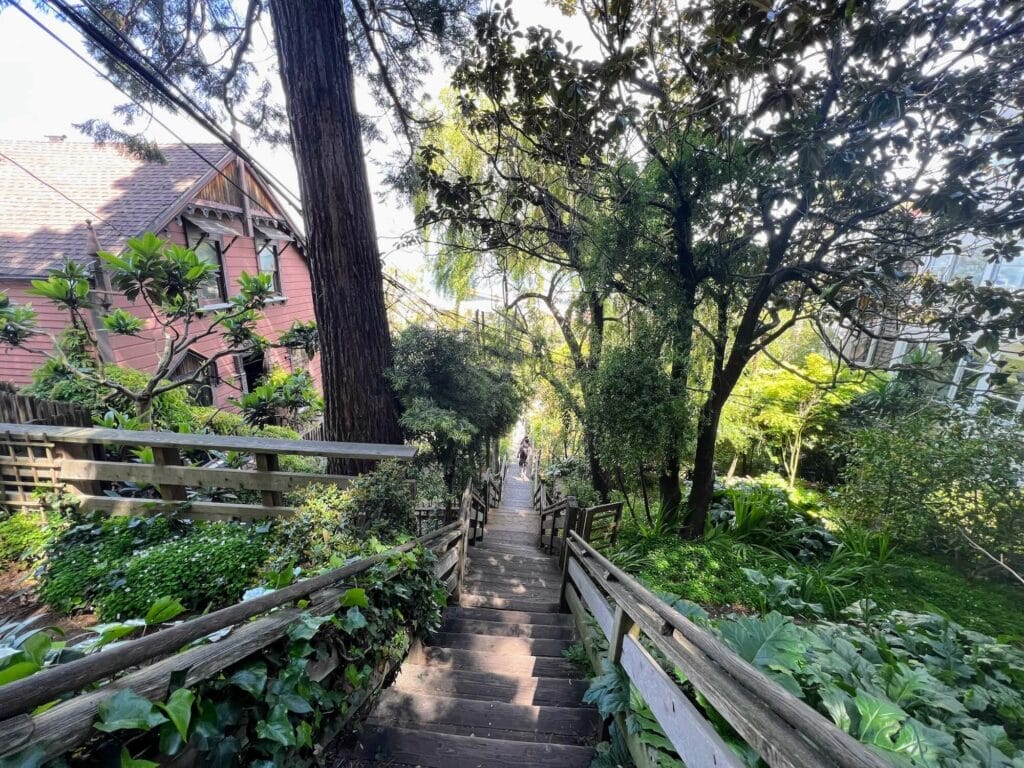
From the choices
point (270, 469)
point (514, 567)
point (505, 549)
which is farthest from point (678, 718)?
point (505, 549)

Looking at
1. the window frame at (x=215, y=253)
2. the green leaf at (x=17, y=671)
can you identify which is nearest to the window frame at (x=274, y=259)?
the window frame at (x=215, y=253)

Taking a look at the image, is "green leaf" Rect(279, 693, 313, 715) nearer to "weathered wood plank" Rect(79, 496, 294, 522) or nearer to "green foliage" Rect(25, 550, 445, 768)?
"green foliage" Rect(25, 550, 445, 768)

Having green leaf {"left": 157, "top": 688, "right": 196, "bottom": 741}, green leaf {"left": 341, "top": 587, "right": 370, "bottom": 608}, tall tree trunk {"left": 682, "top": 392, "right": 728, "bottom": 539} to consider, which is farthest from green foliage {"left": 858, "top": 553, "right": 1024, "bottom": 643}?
green leaf {"left": 157, "top": 688, "right": 196, "bottom": 741}

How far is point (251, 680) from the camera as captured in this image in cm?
123

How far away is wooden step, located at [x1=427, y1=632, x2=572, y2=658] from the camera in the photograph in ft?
9.87

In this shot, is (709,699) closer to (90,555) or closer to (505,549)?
(90,555)

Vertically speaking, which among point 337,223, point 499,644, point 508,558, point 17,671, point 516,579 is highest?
point 337,223

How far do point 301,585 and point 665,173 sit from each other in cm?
433

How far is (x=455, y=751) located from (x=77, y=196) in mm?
11143

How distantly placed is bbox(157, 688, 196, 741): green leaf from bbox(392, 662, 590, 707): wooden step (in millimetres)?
1732

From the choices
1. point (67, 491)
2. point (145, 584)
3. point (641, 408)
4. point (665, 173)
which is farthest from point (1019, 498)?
point (67, 491)

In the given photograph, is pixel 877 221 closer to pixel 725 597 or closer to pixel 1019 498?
pixel 1019 498

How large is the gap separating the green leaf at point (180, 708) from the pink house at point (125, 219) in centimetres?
563

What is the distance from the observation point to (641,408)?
4.56 meters
